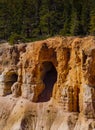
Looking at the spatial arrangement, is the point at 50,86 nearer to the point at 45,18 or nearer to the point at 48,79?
the point at 48,79

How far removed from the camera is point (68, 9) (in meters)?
64.3

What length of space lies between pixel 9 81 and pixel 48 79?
610 centimetres

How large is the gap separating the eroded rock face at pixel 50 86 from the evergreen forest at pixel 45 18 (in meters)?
11.7

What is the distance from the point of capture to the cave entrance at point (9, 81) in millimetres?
49356

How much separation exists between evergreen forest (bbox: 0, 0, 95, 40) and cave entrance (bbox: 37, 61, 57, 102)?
35.1 feet

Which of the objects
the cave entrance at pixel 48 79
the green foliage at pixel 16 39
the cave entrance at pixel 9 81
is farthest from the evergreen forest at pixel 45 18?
the cave entrance at pixel 9 81

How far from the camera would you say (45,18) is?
63125 millimetres

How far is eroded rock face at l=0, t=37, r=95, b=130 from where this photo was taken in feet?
126

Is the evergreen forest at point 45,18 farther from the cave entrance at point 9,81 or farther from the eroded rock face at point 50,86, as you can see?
the eroded rock face at point 50,86

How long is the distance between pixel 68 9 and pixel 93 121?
3073 centimetres

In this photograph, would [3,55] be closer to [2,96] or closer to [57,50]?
[2,96]

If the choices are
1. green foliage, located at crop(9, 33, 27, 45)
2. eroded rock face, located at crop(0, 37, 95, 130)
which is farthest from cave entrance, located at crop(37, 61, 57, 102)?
green foliage, located at crop(9, 33, 27, 45)

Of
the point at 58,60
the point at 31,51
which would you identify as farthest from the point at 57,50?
the point at 31,51

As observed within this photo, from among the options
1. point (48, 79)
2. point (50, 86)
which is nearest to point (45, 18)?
point (48, 79)
